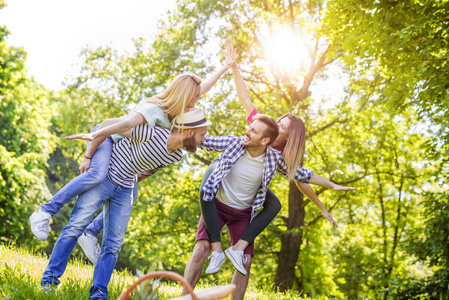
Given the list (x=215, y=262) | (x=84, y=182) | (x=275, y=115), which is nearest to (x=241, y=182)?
(x=215, y=262)

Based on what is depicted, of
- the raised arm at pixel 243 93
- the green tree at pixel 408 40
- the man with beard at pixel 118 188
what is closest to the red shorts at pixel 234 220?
the man with beard at pixel 118 188

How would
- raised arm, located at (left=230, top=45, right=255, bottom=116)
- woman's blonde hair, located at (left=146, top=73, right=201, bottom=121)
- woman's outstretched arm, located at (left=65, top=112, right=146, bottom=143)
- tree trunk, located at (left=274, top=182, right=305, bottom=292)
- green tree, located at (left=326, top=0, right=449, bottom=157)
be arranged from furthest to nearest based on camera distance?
tree trunk, located at (left=274, top=182, right=305, bottom=292)
green tree, located at (left=326, top=0, right=449, bottom=157)
raised arm, located at (left=230, top=45, right=255, bottom=116)
woman's blonde hair, located at (left=146, top=73, right=201, bottom=121)
woman's outstretched arm, located at (left=65, top=112, right=146, bottom=143)

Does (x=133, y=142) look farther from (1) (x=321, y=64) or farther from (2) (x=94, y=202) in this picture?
(1) (x=321, y=64)

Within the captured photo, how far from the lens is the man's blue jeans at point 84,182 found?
357 centimetres

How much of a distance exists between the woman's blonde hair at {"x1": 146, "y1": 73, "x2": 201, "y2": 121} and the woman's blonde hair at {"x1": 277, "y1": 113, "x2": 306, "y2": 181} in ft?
3.92

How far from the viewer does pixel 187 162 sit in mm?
13930

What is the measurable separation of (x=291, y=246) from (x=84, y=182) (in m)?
10.4

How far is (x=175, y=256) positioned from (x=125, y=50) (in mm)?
8682

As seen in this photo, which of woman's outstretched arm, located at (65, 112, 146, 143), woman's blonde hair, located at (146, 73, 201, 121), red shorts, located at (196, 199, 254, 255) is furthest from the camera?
red shorts, located at (196, 199, 254, 255)

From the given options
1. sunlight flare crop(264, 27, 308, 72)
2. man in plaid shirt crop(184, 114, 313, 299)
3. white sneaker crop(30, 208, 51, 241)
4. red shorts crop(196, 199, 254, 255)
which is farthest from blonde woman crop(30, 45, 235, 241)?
sunlight flare crop(264, 27, 308, 72)

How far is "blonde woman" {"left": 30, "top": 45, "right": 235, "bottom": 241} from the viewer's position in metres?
3.48

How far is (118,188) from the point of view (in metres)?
3.91

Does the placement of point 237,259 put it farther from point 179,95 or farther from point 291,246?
point 291,246

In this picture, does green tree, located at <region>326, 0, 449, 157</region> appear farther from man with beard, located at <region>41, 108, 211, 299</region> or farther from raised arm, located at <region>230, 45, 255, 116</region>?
man with beard, located at <region>41, 108, 211, 299</region>
